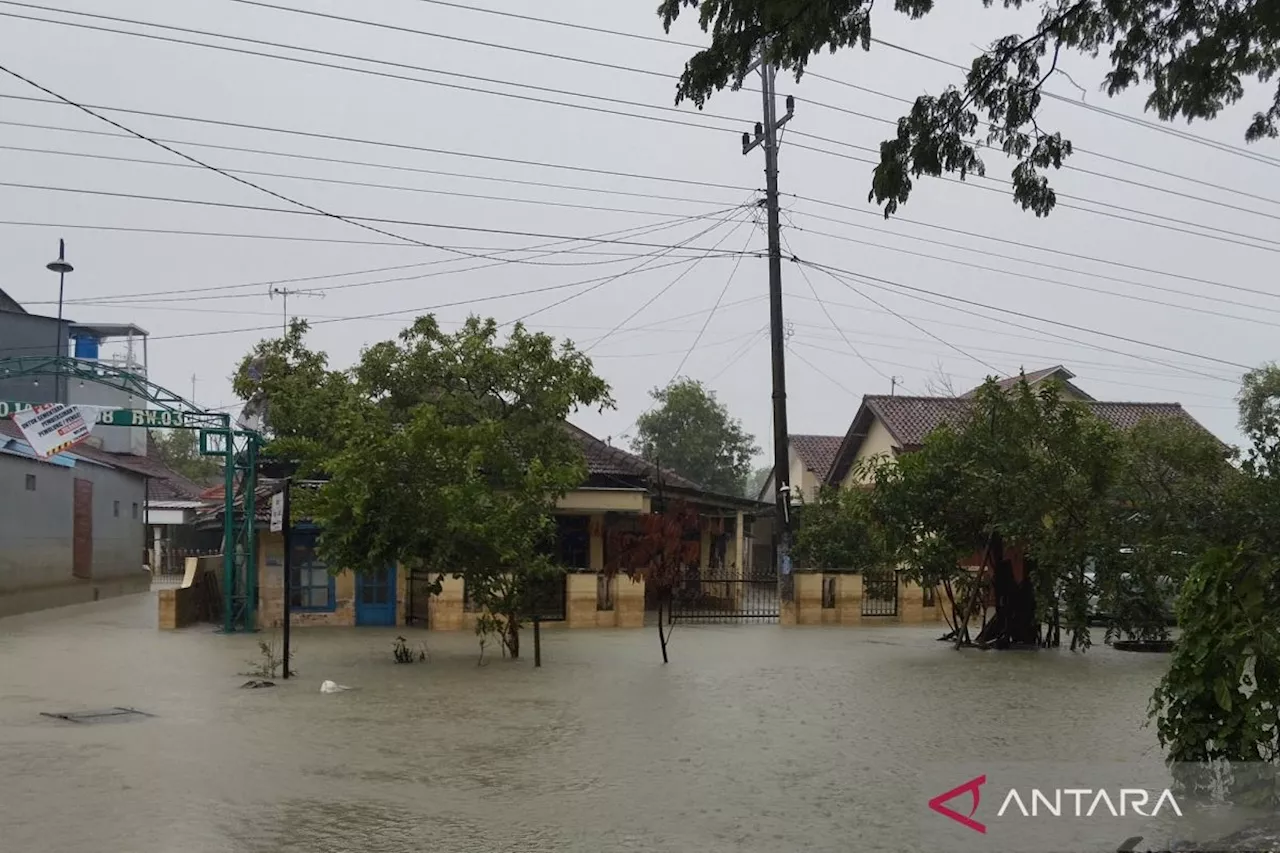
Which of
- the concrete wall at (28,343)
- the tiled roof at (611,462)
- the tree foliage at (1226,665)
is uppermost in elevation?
the concrete wall at (28,343)

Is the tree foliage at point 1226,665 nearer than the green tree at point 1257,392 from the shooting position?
Result: Yes

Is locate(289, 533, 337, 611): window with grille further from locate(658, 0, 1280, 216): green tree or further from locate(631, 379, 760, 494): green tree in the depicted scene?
locate(631, 379, 760, 494): green tree

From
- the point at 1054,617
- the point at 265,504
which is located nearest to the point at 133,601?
the point at 265,504

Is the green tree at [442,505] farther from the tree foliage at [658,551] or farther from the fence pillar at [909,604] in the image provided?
the fence pillar at [909,604]

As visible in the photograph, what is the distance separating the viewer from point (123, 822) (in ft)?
23.3

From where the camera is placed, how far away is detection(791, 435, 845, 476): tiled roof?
4756 cm

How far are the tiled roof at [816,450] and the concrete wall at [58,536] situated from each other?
25.7m

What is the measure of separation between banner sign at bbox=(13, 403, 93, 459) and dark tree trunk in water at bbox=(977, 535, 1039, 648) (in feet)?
51.2

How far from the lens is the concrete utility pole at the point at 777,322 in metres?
23.6

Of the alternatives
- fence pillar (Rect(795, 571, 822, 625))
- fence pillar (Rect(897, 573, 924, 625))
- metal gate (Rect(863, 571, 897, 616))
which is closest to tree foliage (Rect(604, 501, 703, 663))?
fence pillar (Rect(795, 571, 822, 625))

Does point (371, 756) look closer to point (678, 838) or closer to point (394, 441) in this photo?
point (678, 838)

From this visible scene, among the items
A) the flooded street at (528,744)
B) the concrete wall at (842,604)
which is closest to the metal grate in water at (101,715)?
the flooded street at (528,744)

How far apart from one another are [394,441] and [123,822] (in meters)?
8.76

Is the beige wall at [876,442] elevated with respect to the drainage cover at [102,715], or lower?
elevated
